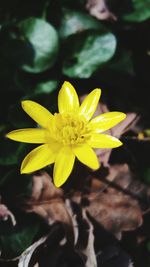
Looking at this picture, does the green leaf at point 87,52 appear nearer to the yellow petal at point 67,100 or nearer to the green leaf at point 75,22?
the green leaf at point 75,22

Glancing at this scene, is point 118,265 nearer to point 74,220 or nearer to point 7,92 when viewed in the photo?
point 74,220

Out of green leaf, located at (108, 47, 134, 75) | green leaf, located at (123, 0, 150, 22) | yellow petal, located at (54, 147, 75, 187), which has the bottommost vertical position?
green leaf, located at (108, 47, 134, 75)

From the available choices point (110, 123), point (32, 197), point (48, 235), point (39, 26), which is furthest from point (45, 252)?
point (39, 26)

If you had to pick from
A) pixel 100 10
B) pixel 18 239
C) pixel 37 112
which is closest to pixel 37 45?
pixel 100 10

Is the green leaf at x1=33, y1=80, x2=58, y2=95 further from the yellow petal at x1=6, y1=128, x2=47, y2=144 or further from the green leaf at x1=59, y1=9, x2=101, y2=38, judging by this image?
the yellow petal at x1=6, y1=128, x2=47, y2=144

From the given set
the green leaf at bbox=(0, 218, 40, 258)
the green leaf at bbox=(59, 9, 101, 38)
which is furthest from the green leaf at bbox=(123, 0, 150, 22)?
the green leaf at bbox=(0, 218, 40, 258)

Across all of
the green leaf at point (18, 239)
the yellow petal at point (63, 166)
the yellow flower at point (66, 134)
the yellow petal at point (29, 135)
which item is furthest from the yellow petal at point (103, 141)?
the green leaf at point (18, 239)
